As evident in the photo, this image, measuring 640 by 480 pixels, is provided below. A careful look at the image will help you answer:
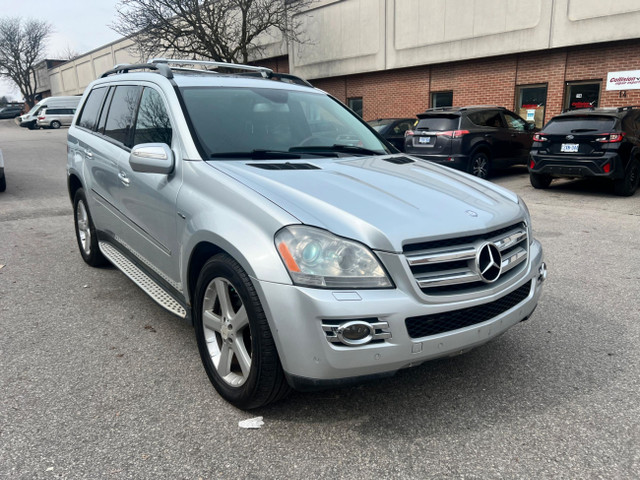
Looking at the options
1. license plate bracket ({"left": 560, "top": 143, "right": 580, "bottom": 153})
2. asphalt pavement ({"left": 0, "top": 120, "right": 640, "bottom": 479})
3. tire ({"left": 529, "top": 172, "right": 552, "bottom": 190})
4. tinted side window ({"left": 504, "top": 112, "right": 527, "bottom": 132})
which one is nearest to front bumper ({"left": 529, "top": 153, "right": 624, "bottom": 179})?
license plate bracket ({"left": 560, "top": 143, "right": 580, "bottom": 153})

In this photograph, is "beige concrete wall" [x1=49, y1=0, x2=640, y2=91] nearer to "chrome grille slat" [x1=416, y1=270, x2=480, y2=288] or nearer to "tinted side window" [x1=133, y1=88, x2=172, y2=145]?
"tinted side window" [x1=133, y1=88, x2=172, y2=145]

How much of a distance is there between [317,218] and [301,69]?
22.6 meters

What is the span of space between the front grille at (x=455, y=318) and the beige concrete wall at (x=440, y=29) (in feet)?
43.6

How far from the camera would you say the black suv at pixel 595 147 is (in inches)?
361

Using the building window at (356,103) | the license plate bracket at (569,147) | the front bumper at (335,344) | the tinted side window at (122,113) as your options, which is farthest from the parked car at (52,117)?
the front bumper at (335,344)

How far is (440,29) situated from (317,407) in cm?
1678

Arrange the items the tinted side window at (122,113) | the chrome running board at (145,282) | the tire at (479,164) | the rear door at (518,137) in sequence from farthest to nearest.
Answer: the rear door at (518,137) < the tire at (479,164) < the tinted side window at (122,113) < the chrome running board at (145,282)

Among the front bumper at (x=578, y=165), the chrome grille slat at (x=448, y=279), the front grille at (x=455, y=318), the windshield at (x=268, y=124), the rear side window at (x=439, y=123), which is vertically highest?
the windshield at (x=268, y=124)

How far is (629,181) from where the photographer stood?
31.2ft

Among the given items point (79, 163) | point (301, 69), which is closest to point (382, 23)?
point (301, 69)

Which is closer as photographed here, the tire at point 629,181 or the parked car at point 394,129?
the tire at point 629,181

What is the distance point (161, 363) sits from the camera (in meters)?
3.34

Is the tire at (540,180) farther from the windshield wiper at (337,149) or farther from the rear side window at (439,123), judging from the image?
the windshield wiper at (337,149)

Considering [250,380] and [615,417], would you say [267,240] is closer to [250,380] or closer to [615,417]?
[250,380]
